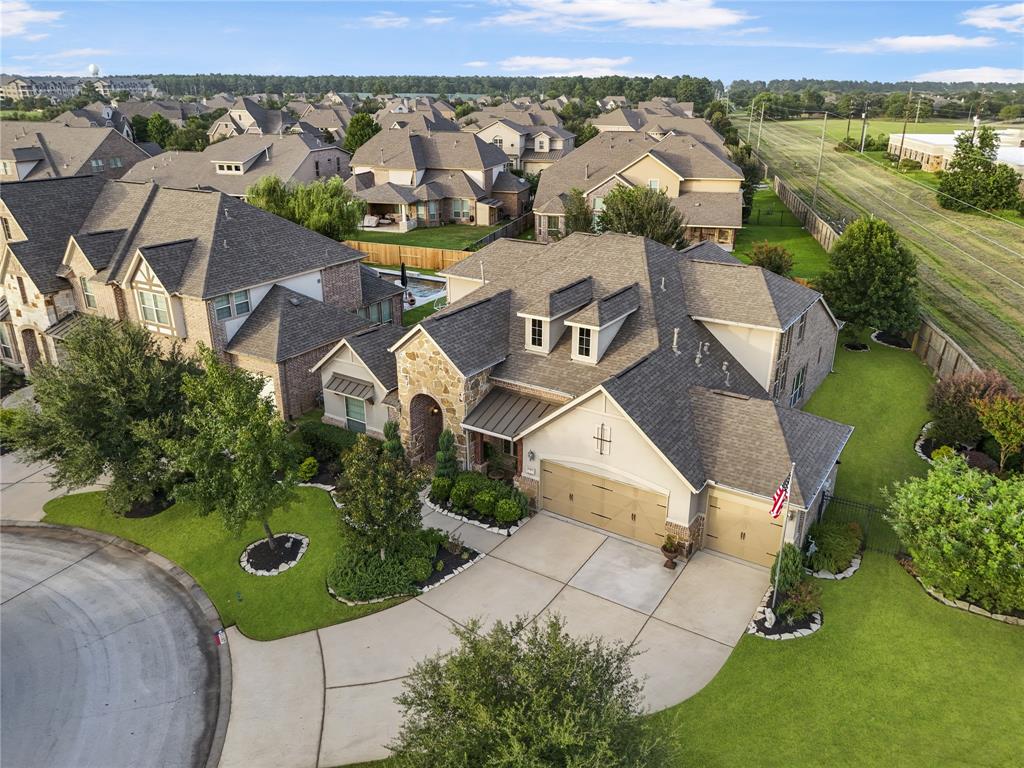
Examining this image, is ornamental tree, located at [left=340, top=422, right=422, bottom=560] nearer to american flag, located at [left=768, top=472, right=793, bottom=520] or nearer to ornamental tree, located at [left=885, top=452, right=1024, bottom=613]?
american flag, located at [left=768, top=472, right=793, bottom=520]

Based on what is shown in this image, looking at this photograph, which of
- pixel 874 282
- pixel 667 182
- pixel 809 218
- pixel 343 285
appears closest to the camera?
pixel 343 285

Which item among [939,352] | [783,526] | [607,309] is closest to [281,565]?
[607,309]

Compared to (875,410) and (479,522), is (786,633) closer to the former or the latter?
(479,522)

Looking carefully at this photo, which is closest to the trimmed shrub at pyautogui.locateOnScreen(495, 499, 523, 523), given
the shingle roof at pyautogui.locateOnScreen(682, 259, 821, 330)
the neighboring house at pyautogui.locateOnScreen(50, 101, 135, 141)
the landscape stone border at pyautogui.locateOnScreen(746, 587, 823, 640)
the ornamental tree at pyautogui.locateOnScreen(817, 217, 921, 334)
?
the landscape stone border at pyautogui.locateOnScreen(746, 587, 823, 640)

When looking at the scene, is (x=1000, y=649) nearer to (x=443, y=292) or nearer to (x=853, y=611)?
(x=853, y=611)

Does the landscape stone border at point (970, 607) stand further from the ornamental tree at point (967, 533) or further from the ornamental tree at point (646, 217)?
the ornamental tree at point (646, 217)

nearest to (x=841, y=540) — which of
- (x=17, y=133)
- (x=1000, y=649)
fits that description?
(x=1000, y=649)

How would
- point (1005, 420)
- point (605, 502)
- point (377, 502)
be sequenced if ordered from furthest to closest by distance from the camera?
point (1005, 420)
point (605, 502)
point (377, 502)
